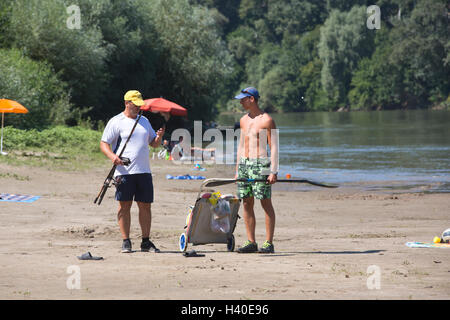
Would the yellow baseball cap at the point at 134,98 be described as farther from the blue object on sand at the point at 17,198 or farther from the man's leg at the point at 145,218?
the blue object on sand at the point at 17,198

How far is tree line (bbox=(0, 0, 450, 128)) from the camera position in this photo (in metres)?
34.4

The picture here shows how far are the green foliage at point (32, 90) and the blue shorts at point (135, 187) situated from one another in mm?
19690

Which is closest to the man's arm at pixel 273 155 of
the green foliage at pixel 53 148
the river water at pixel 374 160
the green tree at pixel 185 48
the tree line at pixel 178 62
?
the river water at pixel 374 160

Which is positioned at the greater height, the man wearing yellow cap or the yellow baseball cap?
the yellow baseball cap

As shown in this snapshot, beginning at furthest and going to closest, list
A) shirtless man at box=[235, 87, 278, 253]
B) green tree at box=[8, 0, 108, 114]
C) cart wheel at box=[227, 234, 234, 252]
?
1. green tree at box=[8, 0, 108, 114]
2. cart wheel at box=[227, 234, 234, 252]
3. shirtless man at box=[235, 87, 278, 253]

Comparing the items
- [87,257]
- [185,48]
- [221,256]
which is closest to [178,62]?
[185,48]

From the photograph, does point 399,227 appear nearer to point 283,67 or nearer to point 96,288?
point 96,288

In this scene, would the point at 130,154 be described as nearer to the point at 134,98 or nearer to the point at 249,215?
the point at 134,98

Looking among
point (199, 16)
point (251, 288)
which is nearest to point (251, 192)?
point (251, 288)

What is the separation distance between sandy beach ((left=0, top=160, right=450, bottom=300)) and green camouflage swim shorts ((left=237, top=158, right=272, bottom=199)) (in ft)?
2.45

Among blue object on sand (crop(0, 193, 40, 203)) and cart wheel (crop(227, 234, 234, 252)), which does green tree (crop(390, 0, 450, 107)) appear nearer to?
blue object on sand (crop(0, 193, 40, 203))

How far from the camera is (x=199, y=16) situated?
158 ft

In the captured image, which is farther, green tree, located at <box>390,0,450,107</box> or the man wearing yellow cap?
green tree, located at <box>390,0,450,107</box>

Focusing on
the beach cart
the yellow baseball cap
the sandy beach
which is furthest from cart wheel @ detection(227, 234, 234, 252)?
the yellow baseball cap
